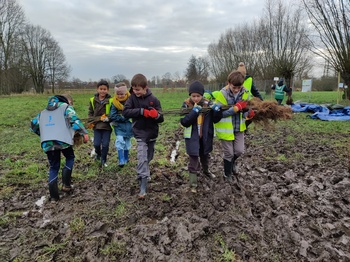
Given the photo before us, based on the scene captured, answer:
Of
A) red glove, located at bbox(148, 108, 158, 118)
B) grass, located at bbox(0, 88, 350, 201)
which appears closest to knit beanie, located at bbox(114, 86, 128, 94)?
grass, located at bbox(0, 88, 350, 201)

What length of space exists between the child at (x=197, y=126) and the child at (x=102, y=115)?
1887mm

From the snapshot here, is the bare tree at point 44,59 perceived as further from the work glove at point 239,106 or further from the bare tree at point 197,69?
the work glove at point 239,106

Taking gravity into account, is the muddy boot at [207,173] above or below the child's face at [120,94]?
below

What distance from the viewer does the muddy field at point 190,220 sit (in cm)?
297

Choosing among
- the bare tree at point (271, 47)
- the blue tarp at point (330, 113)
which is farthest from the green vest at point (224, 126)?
the bare tree at point (271, 47)

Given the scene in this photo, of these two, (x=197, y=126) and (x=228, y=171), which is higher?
(x=197, y=126)

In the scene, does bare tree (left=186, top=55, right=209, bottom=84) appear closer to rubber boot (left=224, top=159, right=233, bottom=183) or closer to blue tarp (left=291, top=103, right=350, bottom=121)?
blue tarp (left=291, top=103, right=350, bottom=121)

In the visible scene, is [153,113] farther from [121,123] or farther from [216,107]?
[121,123]

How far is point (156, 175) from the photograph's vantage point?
17.4 feet

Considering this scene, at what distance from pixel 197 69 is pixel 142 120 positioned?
61702 millimetres

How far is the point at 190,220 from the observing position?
3520 millimetres

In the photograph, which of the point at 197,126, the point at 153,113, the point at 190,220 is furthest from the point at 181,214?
the point at 153,113

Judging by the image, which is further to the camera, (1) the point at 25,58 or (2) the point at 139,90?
(1) the point at 25,58

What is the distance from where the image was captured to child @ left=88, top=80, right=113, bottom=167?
5625mm
